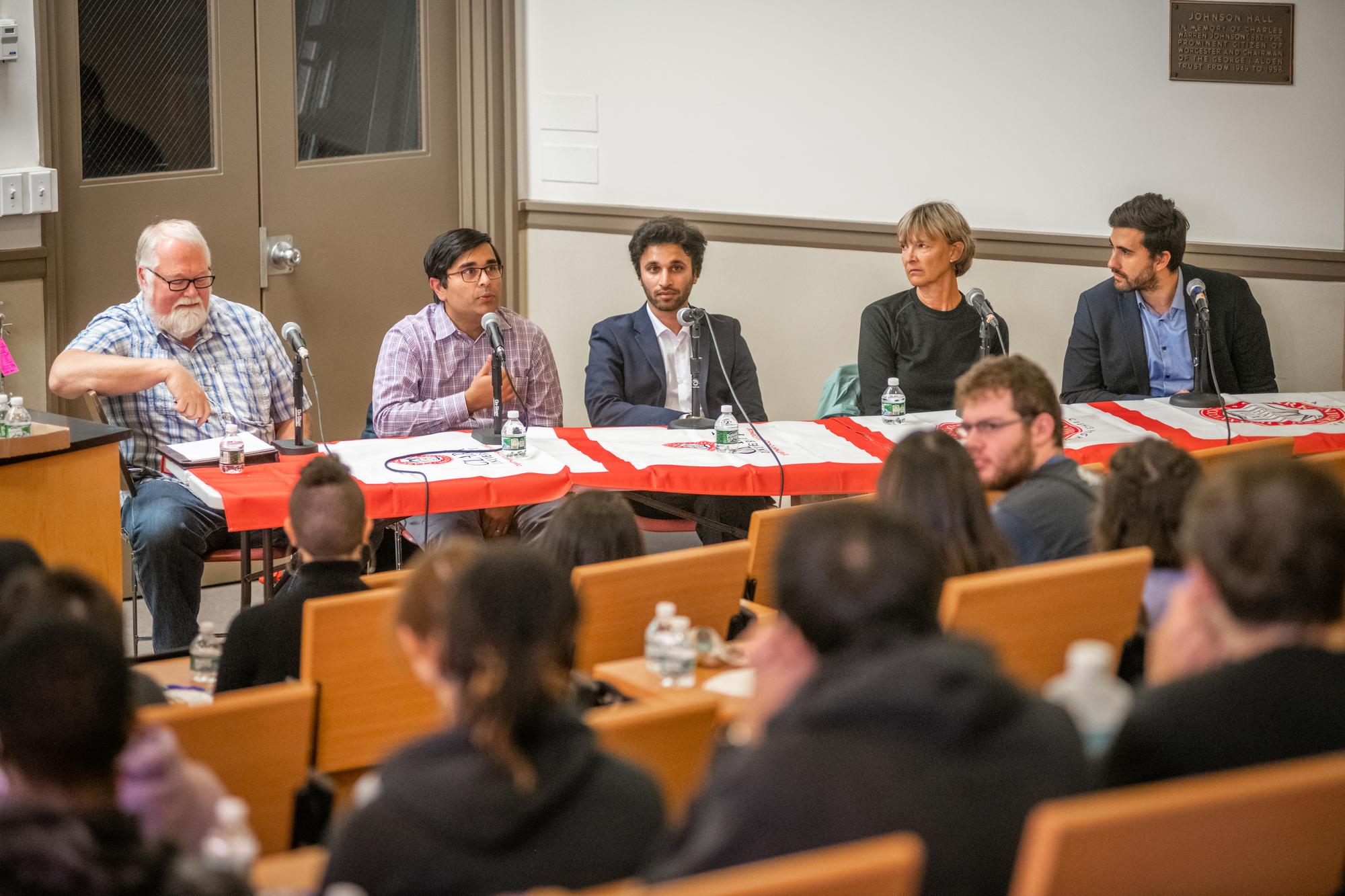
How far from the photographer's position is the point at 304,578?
272cm

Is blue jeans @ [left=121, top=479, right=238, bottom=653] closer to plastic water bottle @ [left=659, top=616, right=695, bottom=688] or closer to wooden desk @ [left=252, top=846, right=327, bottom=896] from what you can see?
plastic water bottle @ [left=659, top=616, right=695, bottom=688]

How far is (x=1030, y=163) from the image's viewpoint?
588cm

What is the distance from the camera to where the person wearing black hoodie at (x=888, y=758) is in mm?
1428

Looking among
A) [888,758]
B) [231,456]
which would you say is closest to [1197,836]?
[888,758]

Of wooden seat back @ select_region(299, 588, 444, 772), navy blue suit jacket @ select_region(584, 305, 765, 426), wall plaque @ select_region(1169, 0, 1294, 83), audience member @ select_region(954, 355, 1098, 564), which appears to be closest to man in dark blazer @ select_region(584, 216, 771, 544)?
navy blue suit jacket @ select_region(584, 305, 765, 426)

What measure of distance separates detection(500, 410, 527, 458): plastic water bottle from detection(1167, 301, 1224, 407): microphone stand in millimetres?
2076

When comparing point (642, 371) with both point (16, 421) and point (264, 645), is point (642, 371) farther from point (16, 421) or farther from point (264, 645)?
point (264, 645)

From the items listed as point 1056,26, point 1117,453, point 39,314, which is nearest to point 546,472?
point 1117,453

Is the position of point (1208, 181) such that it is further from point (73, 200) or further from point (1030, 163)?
point (73, 200)

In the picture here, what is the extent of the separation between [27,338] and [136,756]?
3539 mm

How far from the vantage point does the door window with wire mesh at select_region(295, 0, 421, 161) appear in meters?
5.69

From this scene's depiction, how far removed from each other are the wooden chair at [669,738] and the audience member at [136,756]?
1.52ft

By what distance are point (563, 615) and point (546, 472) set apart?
229 cm

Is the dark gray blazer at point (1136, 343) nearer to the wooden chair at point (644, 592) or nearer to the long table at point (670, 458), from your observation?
the long table at point (670, 458)
